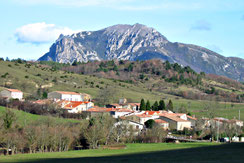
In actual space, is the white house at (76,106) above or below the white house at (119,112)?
above

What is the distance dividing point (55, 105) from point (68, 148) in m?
43.5

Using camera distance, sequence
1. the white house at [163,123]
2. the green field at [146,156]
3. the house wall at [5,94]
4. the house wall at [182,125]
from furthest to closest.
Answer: the house wall at [5,94], the house wall at [182,125], the white house at [163,123], the green field at [146,156]

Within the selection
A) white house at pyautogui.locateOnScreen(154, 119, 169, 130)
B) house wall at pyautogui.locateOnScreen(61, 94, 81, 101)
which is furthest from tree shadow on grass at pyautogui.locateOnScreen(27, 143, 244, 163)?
house wall at pyautogui.locateOnScreen(61, 94, 81, 101)

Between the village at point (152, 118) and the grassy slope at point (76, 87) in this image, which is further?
the grassy slope at point (76, 87)

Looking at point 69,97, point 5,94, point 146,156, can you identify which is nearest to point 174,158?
point 146,156

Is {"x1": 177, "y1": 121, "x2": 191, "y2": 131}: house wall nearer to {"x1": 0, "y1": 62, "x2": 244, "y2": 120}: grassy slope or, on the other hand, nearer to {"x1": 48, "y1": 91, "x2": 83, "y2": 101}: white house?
{"x1": 0, "y1": 62, "x2": 244, "y2": 120}: grassy slope

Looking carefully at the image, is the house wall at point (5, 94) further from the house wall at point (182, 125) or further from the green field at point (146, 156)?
the green field at point (146, 156)

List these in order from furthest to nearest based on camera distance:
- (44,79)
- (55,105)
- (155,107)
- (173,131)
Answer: (44,79) → (155,107) → (55,105) → (173,131)

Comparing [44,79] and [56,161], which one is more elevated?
[44,79]

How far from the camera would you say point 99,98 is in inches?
6176

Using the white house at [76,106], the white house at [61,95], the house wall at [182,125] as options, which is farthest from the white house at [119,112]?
the white house at [61,95]

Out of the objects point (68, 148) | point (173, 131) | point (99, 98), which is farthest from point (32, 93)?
point (68, 148)

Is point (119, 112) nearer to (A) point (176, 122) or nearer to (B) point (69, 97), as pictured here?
(A) point (176, 122)

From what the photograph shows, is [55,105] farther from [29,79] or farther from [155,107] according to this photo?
[29,79]
